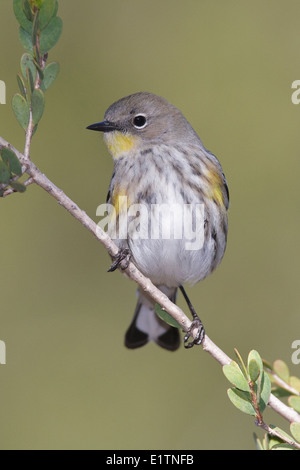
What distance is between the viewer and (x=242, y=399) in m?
1.80

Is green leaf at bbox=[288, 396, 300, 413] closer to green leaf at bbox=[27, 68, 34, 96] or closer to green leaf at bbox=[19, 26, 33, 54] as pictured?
green leaf at bbox=[27, 68, 34, 96]

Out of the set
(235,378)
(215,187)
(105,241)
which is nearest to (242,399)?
(235,378)

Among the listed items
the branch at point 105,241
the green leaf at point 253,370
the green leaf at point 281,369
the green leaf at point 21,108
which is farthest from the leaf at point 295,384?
the green leaf at point 21,108

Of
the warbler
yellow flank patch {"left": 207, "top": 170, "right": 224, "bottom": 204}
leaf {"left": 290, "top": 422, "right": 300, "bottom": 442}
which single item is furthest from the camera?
yellow flank patch {"left": 207, "top": 170, "right": 224, "bottom": 204}

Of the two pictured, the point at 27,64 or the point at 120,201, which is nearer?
the point at 27,64

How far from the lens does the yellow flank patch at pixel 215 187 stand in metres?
3.42

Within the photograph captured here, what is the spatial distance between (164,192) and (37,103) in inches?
56.9

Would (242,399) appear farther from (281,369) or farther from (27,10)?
(27,10)

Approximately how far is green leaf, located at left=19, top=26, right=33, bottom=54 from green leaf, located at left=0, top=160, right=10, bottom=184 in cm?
38

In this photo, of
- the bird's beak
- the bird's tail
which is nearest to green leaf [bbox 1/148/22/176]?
the bird's beak

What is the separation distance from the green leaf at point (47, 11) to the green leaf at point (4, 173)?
1.44 feet

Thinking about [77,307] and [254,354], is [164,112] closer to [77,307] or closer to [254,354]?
[77,307]

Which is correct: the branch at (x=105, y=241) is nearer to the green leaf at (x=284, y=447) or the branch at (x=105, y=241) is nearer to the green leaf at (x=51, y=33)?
the green leaf at (x=284, y=447)

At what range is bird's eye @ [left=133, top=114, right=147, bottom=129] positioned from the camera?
368cm
